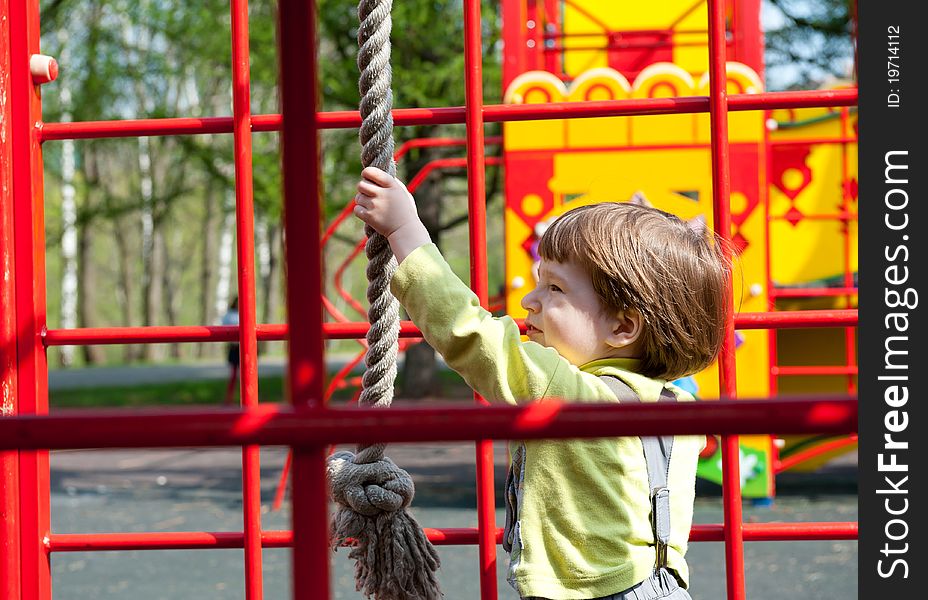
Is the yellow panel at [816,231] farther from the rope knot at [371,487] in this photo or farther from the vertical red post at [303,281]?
the vertical red post at [303,281]

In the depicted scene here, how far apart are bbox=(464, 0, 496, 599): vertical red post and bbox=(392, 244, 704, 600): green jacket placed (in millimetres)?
256

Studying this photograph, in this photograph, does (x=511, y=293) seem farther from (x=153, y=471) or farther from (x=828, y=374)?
(x=153, y=471)

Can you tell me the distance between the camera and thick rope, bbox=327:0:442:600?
1.30 m

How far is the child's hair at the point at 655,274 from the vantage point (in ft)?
4.52

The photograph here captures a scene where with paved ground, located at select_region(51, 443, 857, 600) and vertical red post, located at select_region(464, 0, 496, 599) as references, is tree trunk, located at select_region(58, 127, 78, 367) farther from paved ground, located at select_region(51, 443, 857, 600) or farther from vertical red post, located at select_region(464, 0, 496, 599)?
vertical red post, located at select_region(464, 0, 496, 599)

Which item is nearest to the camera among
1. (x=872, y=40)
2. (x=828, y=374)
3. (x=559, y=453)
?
(x=872, y=40)

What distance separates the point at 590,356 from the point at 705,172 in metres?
3.63

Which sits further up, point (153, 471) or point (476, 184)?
point (476, 184)

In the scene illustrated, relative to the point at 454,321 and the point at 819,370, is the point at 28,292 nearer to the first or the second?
the point at 454,321

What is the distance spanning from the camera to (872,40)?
120 centimetres

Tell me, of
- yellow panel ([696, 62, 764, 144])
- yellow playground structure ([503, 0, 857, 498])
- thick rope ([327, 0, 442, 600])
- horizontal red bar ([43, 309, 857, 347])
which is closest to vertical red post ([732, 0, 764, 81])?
yellow playground structure ([503, 0, 857, 498])

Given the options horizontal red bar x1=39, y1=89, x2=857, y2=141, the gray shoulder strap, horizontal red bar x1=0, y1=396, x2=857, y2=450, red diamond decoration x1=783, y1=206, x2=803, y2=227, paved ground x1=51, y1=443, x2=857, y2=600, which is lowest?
paved ground x1=51, y1=443, x2=857, y2=600

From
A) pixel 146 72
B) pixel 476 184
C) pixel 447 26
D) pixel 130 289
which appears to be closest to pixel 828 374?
pixel 476 184

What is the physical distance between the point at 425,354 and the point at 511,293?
589 cm
